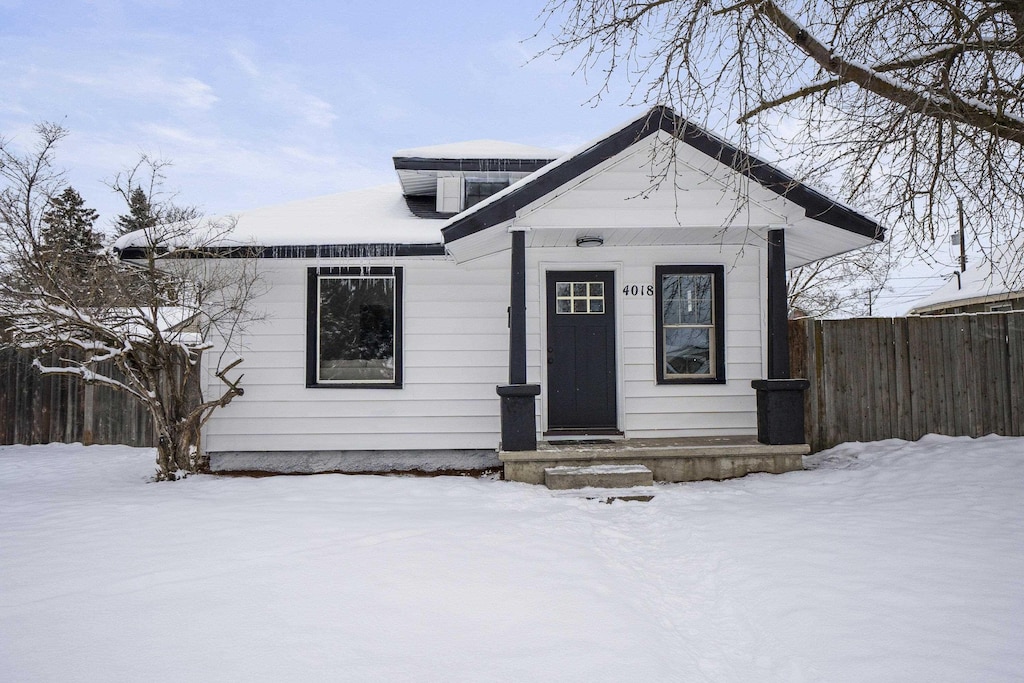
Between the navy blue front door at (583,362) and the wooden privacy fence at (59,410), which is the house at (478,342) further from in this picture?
the wooden privacy fence at (59,410)

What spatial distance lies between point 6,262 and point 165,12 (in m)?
5.35

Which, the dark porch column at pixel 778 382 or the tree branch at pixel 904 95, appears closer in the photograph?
the tree branch at pixel 904 95

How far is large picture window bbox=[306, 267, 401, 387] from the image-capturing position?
6.95m

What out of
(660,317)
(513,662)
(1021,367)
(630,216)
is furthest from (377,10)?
(1021,367)

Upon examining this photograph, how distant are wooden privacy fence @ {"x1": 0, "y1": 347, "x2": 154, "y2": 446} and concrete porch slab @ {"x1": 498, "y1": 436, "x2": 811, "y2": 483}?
24.4 ft

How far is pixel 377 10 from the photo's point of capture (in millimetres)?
8672

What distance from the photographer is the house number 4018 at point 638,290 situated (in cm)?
701

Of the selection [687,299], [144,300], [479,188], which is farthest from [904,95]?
[144,300]

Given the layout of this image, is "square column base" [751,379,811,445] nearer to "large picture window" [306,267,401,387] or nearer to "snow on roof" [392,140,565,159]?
"large picture window" [306,267,401,387]

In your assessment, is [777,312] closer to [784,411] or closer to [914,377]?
[784,411]

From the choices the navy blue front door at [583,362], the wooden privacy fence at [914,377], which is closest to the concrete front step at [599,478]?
the navy blue front door at [583,362]

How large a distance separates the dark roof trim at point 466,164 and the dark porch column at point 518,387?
253cm

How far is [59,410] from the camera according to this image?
953cm

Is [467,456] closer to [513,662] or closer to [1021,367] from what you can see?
[513,662]
